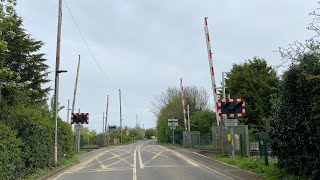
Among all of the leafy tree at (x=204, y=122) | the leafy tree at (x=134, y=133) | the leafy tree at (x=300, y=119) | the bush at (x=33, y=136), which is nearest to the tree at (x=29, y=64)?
the bush at (x=33, y=136)

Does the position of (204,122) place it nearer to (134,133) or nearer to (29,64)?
(29,64)

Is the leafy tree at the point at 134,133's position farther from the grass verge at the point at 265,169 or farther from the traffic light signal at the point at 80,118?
the grass verge at the point at 265,169

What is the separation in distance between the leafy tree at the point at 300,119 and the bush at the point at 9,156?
8948 millimetres

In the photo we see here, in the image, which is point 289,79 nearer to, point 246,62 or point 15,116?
point 15,116

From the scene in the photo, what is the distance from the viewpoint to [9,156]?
13273 millimetres

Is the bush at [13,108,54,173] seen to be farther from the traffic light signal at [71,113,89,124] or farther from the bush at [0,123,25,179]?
the traffic light signal at [71,113,89,124]

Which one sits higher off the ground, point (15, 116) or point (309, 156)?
point (15, 116)

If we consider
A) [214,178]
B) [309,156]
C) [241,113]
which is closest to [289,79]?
[309,156]

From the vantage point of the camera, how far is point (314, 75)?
10.6 meters

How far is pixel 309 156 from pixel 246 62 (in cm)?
3999

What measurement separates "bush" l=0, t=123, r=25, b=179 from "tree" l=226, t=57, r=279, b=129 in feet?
107

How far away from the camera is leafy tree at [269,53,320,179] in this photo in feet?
34.8

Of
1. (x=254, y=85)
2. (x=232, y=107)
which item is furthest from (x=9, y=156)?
(x=254, y=85)

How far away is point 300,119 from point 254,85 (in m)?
36.1
